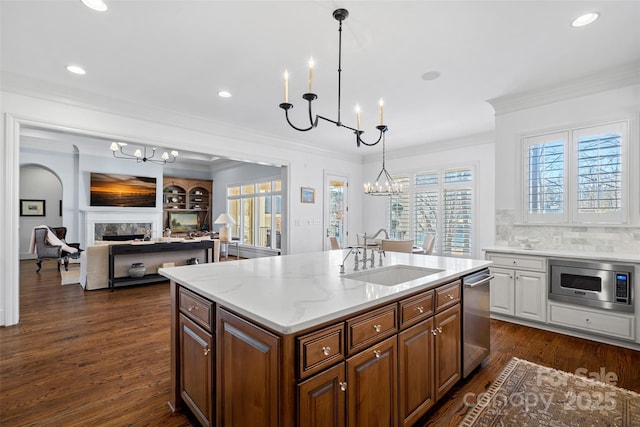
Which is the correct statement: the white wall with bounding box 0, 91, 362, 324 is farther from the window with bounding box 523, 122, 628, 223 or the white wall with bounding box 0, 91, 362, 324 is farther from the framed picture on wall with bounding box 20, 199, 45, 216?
the framed picture on wall with bounding box 20, 199, 45, 216

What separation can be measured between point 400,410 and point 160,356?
2.27 meters

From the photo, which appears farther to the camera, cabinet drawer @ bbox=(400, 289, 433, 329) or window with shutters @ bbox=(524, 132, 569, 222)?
window with shutters @ bbox=(524, 132, 569, 222)

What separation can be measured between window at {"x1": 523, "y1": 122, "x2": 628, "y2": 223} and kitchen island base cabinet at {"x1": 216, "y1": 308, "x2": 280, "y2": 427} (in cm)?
389

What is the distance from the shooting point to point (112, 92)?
385 centimetres

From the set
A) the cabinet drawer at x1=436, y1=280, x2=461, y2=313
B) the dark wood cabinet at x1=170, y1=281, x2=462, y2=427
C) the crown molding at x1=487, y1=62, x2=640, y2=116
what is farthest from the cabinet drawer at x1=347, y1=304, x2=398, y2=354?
the crown molding at x1=487, y1=62, x2=640, y2=116

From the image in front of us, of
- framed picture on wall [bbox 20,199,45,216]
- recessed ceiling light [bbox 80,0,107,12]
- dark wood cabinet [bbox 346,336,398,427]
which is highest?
recessed ceiling light [bbox 80,0,107,12]

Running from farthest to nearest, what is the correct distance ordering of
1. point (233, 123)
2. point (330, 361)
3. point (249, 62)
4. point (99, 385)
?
point (233, 123) → point (249, 62) → point (99, 385) → point (330, 361)

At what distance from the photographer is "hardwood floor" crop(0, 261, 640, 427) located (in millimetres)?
2016

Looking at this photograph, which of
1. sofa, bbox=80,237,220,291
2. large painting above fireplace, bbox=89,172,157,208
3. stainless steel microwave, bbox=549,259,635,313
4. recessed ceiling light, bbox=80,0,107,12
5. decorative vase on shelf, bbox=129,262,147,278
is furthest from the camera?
large painting above fireplace, bbox=89,172,157,208

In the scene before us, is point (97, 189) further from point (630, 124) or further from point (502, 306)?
point (630, 124)

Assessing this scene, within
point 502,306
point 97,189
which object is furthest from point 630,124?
point 97,189

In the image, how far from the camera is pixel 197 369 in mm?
1760

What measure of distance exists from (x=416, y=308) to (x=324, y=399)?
781mm

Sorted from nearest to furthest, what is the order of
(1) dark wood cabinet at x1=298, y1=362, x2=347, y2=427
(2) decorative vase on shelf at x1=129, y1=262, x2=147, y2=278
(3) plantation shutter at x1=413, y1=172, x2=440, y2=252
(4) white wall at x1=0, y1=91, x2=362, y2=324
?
(1) dark wood cabinet at x1=298, y1=362, x2=347, y2=427 → (4) white wall at x1=0, y1=91, x2=362, y2=324 → (2) decorative vase on shelf at x1=129, y1=262, x2=147, y2=278 → (3) plantation shutter at x1=413, y1=172, x2=440, y2=252
